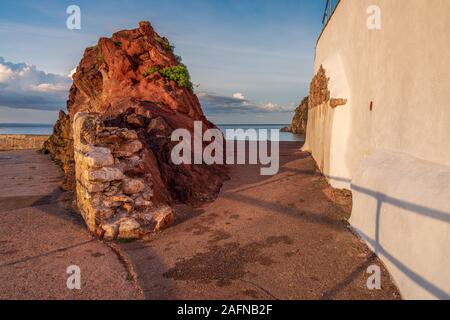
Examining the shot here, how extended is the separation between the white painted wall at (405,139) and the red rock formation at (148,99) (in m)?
4.78

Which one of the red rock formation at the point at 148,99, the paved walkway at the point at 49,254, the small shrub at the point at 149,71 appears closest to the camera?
the paved walkway at the point at 49,254

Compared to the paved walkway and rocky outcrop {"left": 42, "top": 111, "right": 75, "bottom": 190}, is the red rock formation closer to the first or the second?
rocky outcrop {"left": 42, "top": 111, "right": 75, "bottom": 190}

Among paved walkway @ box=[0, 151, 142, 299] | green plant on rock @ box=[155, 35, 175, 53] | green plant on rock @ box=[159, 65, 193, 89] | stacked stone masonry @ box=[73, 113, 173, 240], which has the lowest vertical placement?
paved walkway @ box=[0, 151, 142, 299]

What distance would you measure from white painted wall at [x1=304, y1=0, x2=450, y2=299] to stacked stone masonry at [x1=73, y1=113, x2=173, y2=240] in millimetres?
4568

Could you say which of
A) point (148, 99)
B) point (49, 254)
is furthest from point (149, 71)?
point (49, 254)

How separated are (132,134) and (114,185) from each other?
1.37m

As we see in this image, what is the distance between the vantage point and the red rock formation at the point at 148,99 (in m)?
9.07

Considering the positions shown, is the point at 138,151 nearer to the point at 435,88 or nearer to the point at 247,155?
the point at 435,88

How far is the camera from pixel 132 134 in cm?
734

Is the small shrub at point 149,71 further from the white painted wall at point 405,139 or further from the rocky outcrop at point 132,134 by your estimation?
the white painted wall at point 405,139

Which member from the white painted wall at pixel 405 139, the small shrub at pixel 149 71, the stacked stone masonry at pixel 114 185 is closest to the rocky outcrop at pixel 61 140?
the small shrub at pixel 149 71

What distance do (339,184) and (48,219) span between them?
7.73 metres

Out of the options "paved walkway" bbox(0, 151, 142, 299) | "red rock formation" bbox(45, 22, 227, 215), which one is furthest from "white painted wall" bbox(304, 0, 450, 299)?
"red rock formation" bbox(45, 22, 227, 215)

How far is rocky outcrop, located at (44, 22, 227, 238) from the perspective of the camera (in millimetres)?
6590
